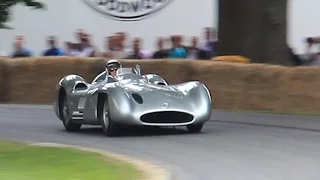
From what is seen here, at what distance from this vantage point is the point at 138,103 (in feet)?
46.4

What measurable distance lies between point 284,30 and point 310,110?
2.92 meters

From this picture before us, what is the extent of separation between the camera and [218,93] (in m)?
19.0

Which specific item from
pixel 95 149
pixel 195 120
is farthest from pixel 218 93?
pixel 95 149

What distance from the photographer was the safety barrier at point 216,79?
17.9 m

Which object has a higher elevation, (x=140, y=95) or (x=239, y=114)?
(x=140, y=95)

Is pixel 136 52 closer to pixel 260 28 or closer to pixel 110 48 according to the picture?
pixel 110 48

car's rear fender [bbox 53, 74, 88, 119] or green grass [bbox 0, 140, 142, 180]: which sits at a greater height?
green grass [bbox 0, 140, 142, 180]

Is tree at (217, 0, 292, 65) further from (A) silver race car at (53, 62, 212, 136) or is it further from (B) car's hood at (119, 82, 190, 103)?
(B) car's hood at (119, 82, 190, 103)

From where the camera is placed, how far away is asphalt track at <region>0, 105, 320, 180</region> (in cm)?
1062

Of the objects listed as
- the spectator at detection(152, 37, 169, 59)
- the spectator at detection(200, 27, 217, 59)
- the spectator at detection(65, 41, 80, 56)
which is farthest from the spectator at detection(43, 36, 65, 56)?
the spectator at detection(200, 27, 217, 59)

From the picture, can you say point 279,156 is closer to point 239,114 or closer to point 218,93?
point 239,114

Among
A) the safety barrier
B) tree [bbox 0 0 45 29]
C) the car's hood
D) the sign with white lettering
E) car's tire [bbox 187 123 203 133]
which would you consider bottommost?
the safety barrier

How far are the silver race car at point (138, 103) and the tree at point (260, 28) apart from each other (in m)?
5.24

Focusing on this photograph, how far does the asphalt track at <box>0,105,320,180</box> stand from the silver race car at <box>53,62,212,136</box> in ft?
0.76
